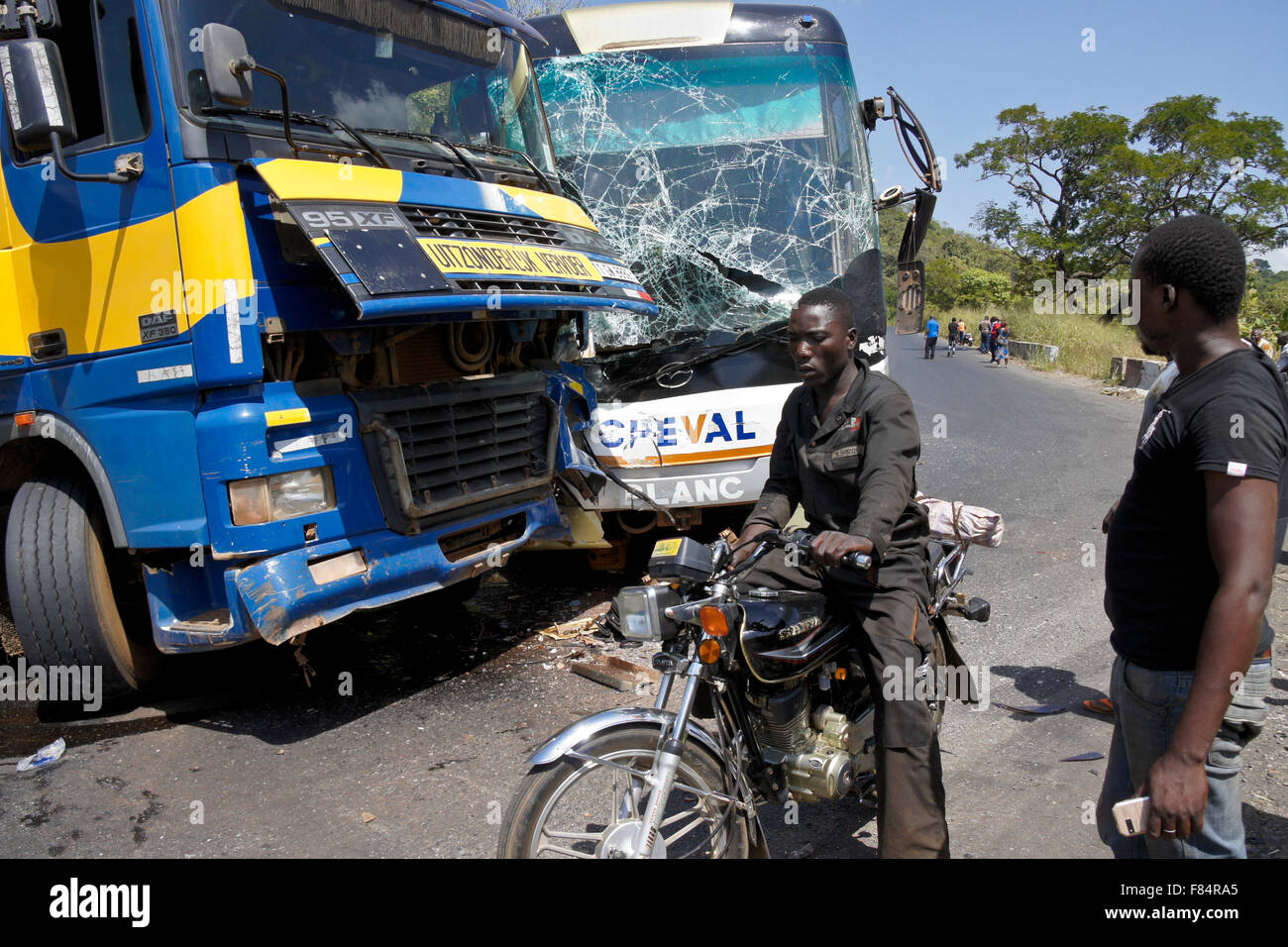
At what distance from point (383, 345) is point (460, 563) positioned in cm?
110

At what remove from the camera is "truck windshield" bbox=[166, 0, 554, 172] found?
146 inches

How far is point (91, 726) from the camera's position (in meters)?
4.25

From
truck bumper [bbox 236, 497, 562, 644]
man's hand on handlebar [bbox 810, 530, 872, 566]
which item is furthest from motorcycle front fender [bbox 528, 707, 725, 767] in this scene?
truck bumper [bbox 236, 497, 562, 644]

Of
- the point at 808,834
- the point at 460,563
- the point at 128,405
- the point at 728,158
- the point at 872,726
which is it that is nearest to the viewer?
the point at 872,726

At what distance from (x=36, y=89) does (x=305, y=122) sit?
973 mm

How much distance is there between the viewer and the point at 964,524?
11.4 ft

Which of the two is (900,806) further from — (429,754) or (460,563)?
(460,563)

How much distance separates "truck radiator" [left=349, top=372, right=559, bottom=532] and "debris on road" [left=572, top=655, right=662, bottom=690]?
999 mm

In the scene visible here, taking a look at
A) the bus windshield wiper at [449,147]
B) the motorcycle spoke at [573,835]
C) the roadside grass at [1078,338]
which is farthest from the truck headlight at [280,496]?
the roadside grass at [1078,338]

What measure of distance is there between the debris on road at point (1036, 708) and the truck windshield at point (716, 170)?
2.60 m

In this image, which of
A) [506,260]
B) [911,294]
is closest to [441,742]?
[506,260]

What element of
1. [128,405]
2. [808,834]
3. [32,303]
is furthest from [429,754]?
[32,303]

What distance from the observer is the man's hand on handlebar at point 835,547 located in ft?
7.80

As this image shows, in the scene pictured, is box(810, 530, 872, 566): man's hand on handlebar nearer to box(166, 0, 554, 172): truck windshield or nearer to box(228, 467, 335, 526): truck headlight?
box(228, 467, 335, 526): truck headlight
